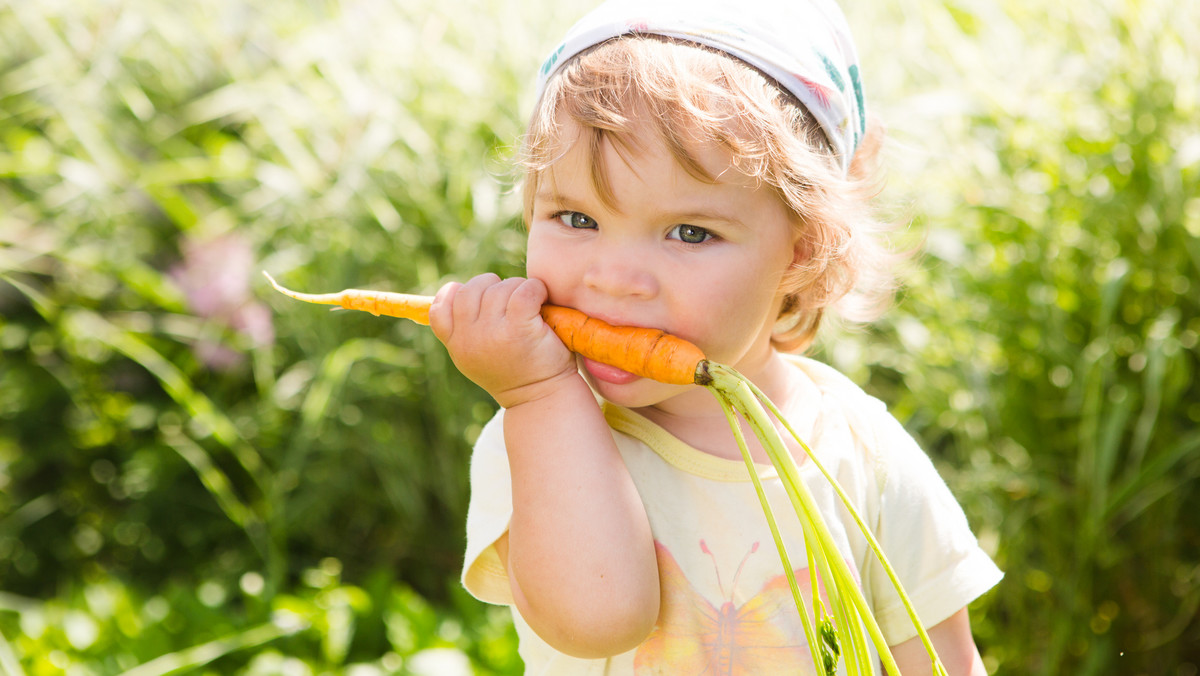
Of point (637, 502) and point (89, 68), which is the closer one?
point (637, 502)

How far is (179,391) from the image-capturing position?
2471 millimetres

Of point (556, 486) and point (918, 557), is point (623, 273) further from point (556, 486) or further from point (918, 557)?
point (918, 557)

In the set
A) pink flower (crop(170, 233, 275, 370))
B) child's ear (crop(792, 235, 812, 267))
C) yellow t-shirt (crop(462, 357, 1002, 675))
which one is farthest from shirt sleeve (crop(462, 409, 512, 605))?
pink flower (crop(170, 233, 275, 370))

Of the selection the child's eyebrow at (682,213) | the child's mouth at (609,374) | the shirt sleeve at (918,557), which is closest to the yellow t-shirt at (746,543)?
the shirt sleeve at (918,557)

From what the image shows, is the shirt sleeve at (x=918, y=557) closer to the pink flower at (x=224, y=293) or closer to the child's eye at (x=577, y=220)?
the child's eye at (x=577, y=220)

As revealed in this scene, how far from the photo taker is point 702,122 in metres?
1.18

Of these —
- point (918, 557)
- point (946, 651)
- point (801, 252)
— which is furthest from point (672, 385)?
point (946, 651)

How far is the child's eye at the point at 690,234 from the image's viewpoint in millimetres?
1218

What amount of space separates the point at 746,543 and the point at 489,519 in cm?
35

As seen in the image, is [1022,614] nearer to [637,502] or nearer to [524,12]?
[637,502]

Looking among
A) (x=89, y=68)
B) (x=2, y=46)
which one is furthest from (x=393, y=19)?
(x=2, y=46)

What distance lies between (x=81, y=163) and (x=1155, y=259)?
3.00 metres

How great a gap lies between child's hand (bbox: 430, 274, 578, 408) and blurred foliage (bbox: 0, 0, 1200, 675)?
42.4 inches

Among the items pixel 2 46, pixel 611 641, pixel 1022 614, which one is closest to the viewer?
pixel 611 641
